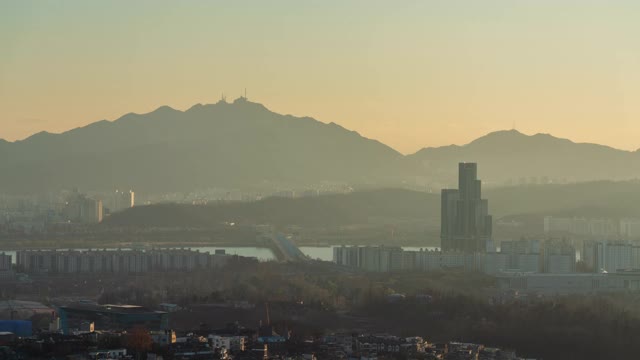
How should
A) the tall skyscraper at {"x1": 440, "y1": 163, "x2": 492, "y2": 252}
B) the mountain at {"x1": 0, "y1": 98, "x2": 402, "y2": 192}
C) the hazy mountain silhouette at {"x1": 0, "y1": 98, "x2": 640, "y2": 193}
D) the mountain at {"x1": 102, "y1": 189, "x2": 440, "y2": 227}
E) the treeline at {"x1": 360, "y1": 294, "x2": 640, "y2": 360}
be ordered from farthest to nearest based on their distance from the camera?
the hazy mountain silhouette at {"x1": 0, "y1": 98, "x2": 640, "y2": 193} → the mountain at {"x1": 0, "y1": 98, "x2": 402, "y2": 192} → the mountain at {"x1": 102, "y1": 189, "x2": 440, "y2": 227} → the tall skyscraper at {"x1": 440, "y1": 163, "x2": 492, "y2": 252} → the treeline at {"x1": 360, "y1": 294, "x2": 640, "y2": 360}

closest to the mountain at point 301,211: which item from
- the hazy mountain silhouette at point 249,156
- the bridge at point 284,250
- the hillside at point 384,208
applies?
the hillside at point 384,208

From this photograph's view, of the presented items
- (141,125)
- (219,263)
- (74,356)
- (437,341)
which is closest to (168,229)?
(219,263)

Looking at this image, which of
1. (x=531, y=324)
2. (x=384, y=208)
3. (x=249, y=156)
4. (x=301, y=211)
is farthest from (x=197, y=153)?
(x=531, y=324)

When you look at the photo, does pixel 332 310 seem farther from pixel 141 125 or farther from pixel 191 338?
pixel 141 125

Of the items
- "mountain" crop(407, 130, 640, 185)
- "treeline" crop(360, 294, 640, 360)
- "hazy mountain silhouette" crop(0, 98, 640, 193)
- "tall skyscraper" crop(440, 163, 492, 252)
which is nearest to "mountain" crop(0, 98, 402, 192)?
"hazy mountain silhouette" crop(0, 98, 640, 193)

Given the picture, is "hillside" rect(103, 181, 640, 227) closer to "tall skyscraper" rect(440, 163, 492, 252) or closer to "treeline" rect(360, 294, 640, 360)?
"tall skyscraper" rect(440, 163, 492, 252)

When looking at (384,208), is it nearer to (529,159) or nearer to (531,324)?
(529,159)

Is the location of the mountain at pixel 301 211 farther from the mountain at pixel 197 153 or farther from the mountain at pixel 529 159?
the mountain at pixel 197 153
